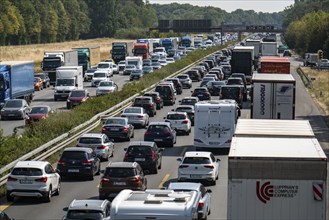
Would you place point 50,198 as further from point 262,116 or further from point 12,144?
point 262,116

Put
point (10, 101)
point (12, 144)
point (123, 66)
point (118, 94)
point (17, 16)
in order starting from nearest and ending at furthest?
1. point (12, 144)
2. point (10, 101)
3. point (118, 94)
4. point (123, 66)
5. point (17, 16)

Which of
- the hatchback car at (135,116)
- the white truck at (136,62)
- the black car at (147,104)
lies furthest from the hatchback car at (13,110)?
the white truck at (136,62)

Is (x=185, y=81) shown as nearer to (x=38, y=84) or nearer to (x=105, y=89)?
(x=38, y=84)

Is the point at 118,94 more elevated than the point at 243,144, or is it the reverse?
the point at 243,144

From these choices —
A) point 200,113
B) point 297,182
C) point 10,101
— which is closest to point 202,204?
point 297,182

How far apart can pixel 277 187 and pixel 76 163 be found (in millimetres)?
16762

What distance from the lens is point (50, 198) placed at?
97.6 feet

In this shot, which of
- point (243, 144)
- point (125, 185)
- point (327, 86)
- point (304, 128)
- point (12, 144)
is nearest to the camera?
point (243, 144)

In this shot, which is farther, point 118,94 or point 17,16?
point 17,16

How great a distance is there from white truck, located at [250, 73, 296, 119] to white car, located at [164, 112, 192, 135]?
7256 mm

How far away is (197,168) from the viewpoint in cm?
3241

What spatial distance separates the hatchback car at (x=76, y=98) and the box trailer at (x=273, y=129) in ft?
120

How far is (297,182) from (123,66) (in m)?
92.3

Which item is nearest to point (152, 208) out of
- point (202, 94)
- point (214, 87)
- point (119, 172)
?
point (119, 172)
